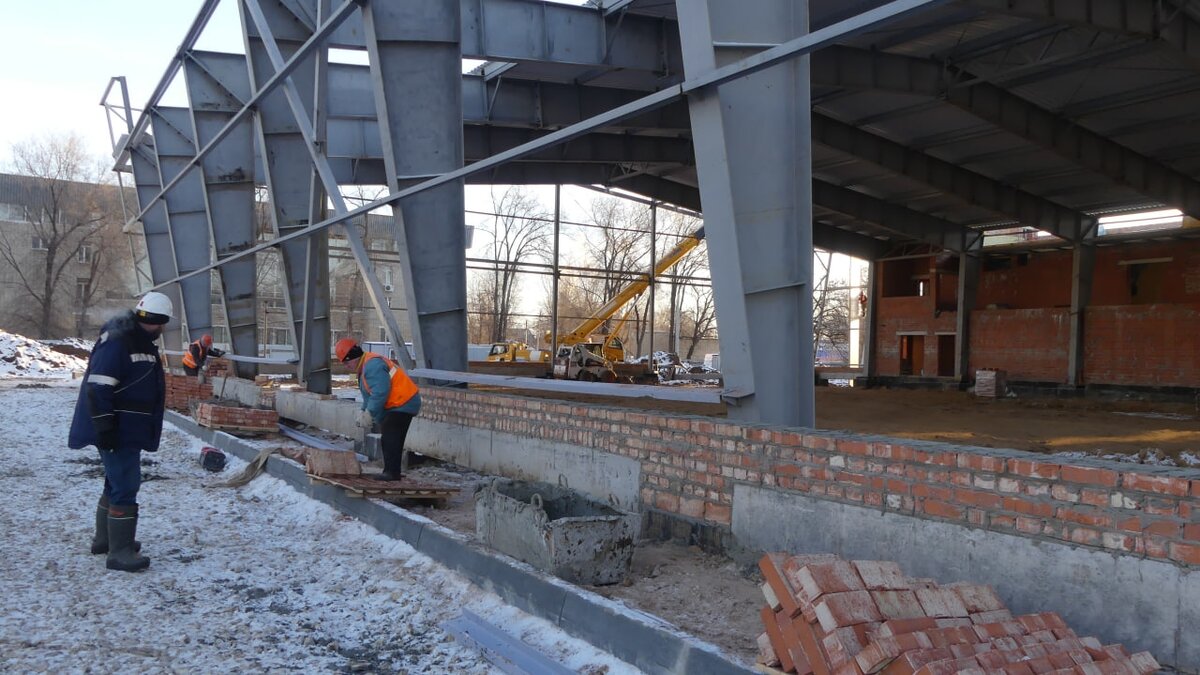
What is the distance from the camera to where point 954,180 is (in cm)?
2294

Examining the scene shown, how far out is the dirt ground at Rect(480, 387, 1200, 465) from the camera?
40.5ft

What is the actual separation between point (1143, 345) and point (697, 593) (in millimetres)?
23585


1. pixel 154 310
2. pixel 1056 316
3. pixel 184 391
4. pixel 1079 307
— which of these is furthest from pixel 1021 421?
pixel 184 391

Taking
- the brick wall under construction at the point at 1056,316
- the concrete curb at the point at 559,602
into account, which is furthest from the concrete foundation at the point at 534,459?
the brick wall under construction at the point at 1056,316

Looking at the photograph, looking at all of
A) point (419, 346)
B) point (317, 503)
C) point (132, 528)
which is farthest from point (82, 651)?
point (419, 346)

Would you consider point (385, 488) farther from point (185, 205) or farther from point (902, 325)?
point (902, 325)

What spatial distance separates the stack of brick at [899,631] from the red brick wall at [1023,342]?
82.6 feet

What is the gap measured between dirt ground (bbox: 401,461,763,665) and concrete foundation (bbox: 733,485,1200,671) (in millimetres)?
447

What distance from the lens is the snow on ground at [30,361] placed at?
105 feet

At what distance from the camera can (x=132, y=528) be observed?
20.0ft

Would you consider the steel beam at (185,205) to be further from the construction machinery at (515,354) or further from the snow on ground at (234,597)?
the snow on ground at (234,597)

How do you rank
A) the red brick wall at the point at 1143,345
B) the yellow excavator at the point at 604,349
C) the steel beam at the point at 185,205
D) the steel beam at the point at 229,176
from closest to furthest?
the steel beam at the point at 229,176
the steel beam at the point at 185,205
the red brick wall at the point at 1143,345
the yellow excavator at the point at 604,349

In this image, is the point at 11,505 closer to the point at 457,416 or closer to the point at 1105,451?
the point at 457,416

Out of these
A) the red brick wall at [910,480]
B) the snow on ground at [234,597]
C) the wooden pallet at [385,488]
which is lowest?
the snow on ground at [234,597]
